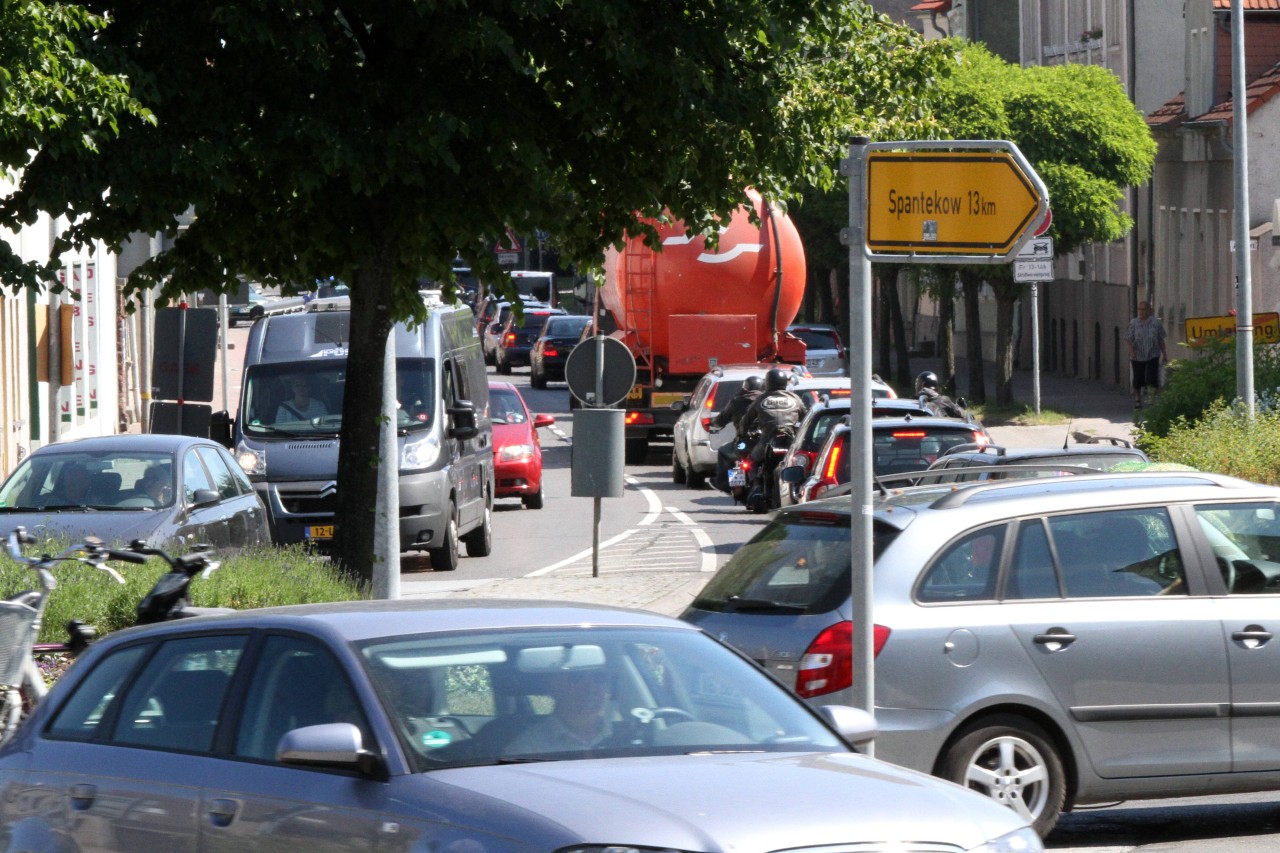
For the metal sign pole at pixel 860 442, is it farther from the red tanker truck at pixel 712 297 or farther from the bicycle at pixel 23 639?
the red tanker truck at pixel 712 297

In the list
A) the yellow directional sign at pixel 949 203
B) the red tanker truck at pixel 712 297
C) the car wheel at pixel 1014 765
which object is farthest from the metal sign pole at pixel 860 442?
the red tanker truck at pixel 712 297

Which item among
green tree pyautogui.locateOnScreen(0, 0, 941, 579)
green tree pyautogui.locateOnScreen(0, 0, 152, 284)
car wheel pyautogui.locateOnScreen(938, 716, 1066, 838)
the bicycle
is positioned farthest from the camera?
green tree pyautogui.locateOnScreen(0, 0, 941, 579)

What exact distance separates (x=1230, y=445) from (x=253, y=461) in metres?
9.24

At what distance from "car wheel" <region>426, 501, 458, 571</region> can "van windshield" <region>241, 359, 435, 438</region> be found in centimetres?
111

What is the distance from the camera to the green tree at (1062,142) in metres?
41.0

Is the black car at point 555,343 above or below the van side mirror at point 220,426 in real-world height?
above

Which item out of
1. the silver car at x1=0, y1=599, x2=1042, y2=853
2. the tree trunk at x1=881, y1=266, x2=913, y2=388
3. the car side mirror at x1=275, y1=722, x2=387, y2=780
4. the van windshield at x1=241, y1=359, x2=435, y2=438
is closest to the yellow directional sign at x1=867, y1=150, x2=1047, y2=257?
the silver car at x1=0, y1=599, x2=1042, y2=853

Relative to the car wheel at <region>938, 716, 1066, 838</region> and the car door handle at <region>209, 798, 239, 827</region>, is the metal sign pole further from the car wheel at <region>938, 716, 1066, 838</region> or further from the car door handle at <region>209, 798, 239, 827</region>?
the car door handle at <region>209, 798, 239, 827</region>

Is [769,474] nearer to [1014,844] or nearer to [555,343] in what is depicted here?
[1014,844]

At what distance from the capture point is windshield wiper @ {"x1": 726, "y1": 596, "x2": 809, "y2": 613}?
8.41 m

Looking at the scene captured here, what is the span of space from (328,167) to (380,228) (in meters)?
1.13

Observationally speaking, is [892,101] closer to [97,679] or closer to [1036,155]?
[97,679]

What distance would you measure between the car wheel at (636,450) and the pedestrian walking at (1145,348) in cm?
868

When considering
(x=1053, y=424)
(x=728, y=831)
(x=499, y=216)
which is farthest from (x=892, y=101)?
(x=1053, y=424)
